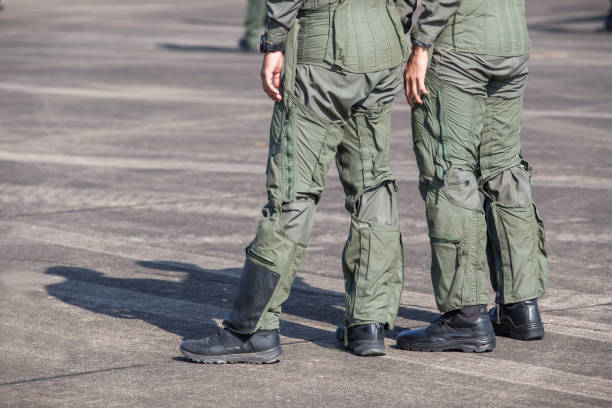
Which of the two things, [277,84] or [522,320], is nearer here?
[277,84]

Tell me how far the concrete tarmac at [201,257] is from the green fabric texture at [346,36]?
117cm

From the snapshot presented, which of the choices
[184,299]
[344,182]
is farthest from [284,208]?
[184,299]

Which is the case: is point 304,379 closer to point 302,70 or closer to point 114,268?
point 302,70

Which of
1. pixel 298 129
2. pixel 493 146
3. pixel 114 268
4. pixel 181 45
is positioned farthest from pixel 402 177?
pixel 181 45

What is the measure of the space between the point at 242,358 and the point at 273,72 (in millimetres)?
1105

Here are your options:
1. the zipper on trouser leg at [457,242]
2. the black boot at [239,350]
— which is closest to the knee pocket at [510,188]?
the zipper on trouser leg at [457,242]

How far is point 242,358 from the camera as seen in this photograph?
14.4 ft

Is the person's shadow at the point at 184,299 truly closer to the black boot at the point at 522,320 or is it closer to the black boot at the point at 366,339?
the black boot at the point at 366,339

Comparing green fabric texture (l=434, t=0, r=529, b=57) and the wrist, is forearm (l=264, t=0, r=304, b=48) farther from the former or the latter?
green fabric texture (l=434, t=0, r=529, b=57)

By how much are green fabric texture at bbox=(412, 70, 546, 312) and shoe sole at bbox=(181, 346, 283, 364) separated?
76 centimetres

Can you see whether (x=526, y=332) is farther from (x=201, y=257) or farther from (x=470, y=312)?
(x=201, y=257)

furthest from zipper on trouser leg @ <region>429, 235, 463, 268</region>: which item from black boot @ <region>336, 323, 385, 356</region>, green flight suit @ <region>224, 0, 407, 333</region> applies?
black boot @ <region>336, 323, 385, 356</region>

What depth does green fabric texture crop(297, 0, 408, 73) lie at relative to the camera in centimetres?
429

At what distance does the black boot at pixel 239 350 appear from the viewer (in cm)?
437
